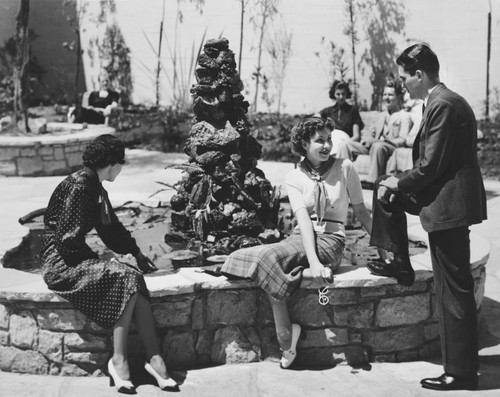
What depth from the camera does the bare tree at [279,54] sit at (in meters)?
12.9

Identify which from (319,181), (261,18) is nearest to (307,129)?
(319,181)

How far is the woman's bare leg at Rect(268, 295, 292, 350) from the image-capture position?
14.8 feet

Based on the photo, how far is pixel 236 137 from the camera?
6.36 metres

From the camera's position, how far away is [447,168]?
4266mm

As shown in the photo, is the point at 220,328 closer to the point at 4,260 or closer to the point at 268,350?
the point at 268,350

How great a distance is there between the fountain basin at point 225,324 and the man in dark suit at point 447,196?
14.9 inches

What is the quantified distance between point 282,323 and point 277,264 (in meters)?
0.31

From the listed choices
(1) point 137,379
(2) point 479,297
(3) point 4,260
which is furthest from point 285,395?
(3) point 4,260

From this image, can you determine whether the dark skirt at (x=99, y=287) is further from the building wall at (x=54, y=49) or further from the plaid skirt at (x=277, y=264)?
the building wall at (x=54, y=49)

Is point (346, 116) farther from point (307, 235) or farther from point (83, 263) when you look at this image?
point (83, 263)

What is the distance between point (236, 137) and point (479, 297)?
217 centimetres

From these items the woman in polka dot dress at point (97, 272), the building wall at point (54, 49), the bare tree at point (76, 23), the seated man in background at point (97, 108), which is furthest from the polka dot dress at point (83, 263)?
the building wall at point (54, 49)

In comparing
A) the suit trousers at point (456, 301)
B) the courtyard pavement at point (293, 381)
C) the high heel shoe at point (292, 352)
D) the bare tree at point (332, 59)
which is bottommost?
the courtyard pavement at point (293, 381)

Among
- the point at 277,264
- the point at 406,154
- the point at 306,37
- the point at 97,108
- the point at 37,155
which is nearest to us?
the point at 277,264
